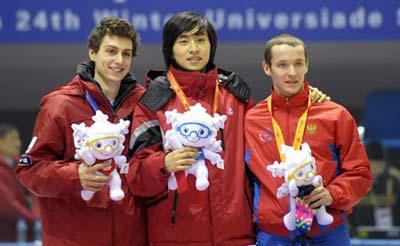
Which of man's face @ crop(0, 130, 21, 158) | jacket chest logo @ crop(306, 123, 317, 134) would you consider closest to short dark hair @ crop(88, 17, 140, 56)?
jacket chest logo @ crop(306, 123, 317, 134)

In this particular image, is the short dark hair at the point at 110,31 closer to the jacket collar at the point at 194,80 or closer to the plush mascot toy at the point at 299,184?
the jacket collar at the point at 194,80

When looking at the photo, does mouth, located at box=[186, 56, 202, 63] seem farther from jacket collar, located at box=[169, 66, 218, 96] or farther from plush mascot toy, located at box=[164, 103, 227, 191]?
plush mascot toy, located at box=[164, 103, 227, 191]

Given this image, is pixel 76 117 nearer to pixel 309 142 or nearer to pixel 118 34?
pixel 118 34

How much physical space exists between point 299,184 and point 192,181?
468 millimetres

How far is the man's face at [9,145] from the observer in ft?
25.6

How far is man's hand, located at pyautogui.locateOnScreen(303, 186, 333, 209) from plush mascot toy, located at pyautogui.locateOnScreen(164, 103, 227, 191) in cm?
40

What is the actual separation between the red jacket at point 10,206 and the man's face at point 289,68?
11.3 ft

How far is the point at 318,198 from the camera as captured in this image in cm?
390

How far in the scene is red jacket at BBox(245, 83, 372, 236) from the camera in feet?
13.1

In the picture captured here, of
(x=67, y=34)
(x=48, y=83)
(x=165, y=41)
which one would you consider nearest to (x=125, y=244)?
(x=165, y=41)

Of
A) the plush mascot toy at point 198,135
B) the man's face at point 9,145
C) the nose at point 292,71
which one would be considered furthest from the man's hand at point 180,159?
the man's face at point 9,145

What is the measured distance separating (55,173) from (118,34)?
68 centimetres

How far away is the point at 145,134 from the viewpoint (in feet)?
13.3

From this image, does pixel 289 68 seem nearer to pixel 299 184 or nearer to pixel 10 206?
pixel 299 184
